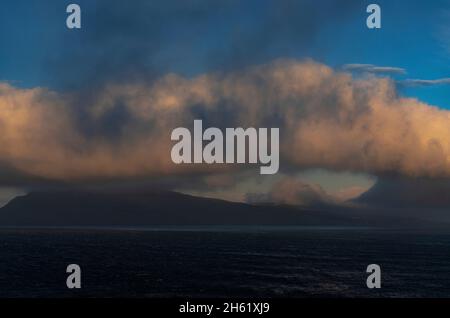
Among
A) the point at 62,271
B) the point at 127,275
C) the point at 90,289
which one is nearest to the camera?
the point at 90,289

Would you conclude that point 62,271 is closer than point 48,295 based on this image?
No
